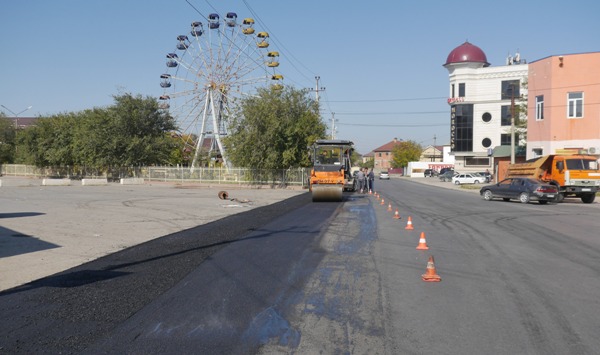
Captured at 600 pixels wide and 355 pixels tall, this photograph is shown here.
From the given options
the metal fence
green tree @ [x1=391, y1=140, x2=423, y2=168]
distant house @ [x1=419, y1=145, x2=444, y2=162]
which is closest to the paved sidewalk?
the metal fence

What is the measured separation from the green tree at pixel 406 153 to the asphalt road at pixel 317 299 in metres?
121

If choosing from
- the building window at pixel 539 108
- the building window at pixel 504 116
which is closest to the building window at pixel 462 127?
the building window at pixel 504 116

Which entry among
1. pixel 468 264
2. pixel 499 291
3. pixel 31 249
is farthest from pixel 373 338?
pixel 31 249

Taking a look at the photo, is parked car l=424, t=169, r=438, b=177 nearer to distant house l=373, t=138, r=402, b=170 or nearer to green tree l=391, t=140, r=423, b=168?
green tree l=391, t=140, r=423, b=168

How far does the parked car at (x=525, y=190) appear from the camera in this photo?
28625 millimetres

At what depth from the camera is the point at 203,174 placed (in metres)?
51.6

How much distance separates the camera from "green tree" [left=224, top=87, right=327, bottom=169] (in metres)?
44.4

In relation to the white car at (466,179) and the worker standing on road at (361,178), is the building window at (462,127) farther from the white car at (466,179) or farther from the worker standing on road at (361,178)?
the worker standing on road at (361,178)

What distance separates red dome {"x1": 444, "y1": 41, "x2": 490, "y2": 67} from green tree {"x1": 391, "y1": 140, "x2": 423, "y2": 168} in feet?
172

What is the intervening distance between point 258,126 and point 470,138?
1854 inches

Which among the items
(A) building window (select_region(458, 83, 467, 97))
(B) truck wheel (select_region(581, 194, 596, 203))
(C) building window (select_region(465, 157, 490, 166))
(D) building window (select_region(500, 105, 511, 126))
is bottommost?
(B) truck wheel (select_region(581, 194, 596, 203))

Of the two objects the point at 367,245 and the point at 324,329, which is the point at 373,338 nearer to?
the point at 324,329

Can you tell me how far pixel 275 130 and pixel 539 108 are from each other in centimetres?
2059

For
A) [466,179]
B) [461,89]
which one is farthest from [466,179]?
[461,89]
